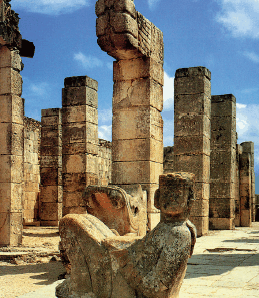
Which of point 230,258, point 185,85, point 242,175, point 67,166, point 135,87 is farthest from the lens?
point 242,175

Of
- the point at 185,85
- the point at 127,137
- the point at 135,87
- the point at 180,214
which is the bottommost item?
the point at 180,214

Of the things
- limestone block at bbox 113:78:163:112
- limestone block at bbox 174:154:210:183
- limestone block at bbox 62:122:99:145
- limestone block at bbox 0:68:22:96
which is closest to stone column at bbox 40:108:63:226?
limestone block at bbox 62:122:99:145

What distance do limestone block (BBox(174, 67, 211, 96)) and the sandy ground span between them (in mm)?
6072

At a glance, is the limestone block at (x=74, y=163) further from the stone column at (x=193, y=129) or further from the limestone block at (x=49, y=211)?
the limestone block at (x=49, y=211)

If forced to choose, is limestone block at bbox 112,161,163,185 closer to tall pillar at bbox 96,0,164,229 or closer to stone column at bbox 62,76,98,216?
tall pillar at bbox 96,0,164,229

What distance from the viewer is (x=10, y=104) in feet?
37.0

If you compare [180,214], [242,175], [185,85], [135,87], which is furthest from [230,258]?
[242,175]

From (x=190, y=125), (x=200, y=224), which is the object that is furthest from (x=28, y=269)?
(x=190, y=125)

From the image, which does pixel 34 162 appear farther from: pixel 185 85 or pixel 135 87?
pixel 135 87

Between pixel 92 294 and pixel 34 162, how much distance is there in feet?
57.6

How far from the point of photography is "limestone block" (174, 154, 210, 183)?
13047 mm

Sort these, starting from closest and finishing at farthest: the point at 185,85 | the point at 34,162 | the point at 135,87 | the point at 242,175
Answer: the point at 135,87, the point at 185,85, the point at 242,175, the point at 34,162

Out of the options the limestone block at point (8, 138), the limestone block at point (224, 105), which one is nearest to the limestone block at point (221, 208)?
the limestone block at point (224, 105)

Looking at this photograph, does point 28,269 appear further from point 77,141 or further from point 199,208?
point 77,141
